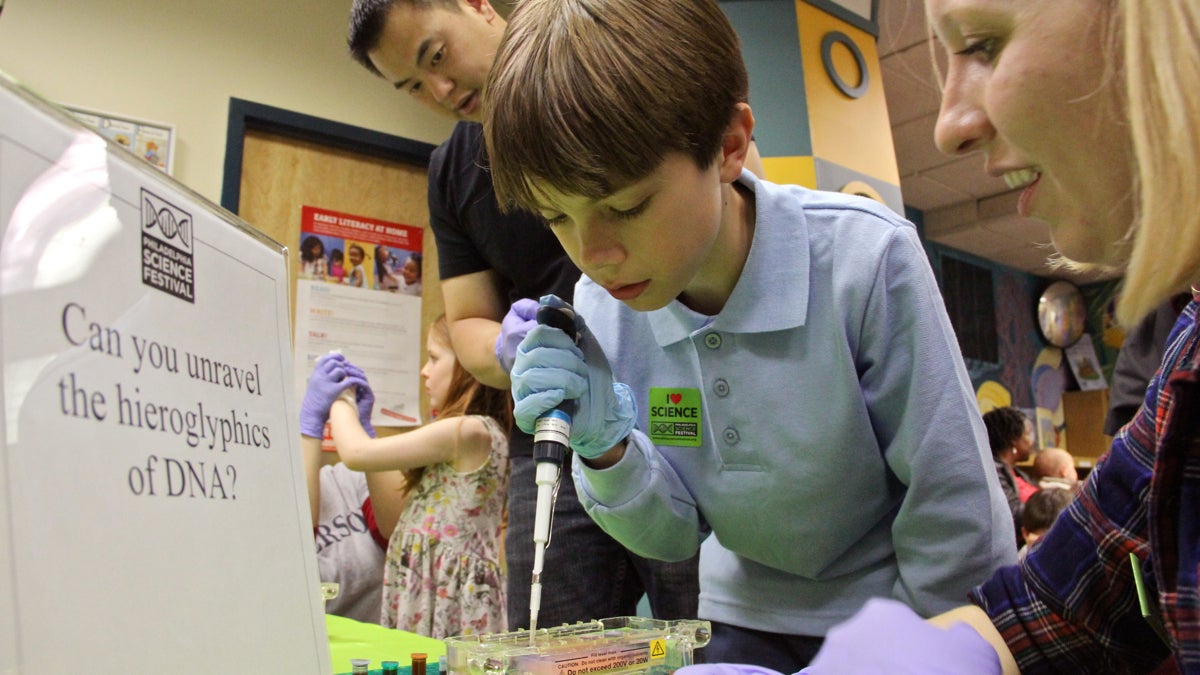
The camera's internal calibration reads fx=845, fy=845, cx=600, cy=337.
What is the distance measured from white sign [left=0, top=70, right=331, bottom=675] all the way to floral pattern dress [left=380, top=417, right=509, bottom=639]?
4.76 ft

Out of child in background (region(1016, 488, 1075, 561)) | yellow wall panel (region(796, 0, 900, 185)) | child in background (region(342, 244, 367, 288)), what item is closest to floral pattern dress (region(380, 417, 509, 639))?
child in background (region(342, 244, 367, 288))

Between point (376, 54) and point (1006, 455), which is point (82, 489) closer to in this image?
point (376, 54)

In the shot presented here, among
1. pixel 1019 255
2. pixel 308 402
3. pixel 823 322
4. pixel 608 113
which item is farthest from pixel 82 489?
pixel 1019 255

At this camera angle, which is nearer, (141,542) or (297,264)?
(141,542)

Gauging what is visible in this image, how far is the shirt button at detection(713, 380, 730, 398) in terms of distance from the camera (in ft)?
3.03

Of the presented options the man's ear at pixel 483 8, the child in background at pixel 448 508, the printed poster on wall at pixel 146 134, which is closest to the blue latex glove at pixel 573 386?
the man's ear at pixel 483 8

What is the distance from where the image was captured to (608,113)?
2.47ft

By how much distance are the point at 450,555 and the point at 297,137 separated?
1417 mm

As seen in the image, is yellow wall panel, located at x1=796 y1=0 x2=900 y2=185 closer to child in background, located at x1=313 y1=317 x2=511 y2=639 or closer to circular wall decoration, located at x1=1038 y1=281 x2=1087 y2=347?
child in background, located at x1=313 y1=317 x2=511 y2=639

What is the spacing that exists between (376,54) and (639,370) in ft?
2.44

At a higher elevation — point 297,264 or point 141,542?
point 297,264

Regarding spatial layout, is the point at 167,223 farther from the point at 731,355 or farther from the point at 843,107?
the point at 843,107

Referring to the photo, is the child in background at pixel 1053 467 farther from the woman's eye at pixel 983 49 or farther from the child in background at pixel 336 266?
the woman's eye at pixel 983 49

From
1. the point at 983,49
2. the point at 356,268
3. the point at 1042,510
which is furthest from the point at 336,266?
the point at 1042,510
